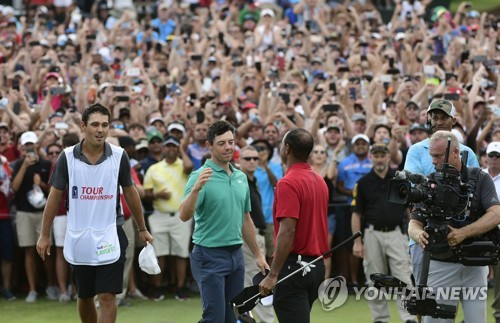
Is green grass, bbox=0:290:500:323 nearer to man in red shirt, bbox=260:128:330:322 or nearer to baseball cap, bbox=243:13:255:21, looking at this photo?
man in red shirt, bbox=260:128:330:322

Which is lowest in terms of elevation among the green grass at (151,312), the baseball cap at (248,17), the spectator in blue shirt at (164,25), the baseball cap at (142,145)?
the green grass at (151,312)

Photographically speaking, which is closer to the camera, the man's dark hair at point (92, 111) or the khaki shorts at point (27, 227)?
the man's dark hair at point (92, 111)

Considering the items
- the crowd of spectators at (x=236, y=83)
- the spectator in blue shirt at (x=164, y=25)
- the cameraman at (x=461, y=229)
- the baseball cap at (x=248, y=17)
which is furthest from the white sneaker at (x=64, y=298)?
the baseball cap at (x=248, y=17)

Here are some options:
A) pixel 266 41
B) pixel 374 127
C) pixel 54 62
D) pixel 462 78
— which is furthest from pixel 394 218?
pixel 266 41

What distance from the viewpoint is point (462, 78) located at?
62.3ft

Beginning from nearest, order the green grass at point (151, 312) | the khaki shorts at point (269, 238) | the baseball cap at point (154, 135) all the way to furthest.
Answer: the green grass at point (151, 312), the khaki shorts at point (269, 238), the baseball cap at point (154, 135)

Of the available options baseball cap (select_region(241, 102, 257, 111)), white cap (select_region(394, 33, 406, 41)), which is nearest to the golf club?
baseball cap (select_region(241, 102, 257, 111))

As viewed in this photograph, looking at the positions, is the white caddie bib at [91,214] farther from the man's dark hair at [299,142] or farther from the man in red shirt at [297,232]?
the man's dark hair at [299,142]

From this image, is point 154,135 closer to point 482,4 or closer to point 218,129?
point 218,129

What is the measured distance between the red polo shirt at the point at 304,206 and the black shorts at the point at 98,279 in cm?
176

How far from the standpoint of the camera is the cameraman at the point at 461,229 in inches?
328

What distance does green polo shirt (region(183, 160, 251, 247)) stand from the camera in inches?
372

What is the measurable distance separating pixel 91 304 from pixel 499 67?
11.6 meters

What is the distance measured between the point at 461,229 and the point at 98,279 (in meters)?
3.29
